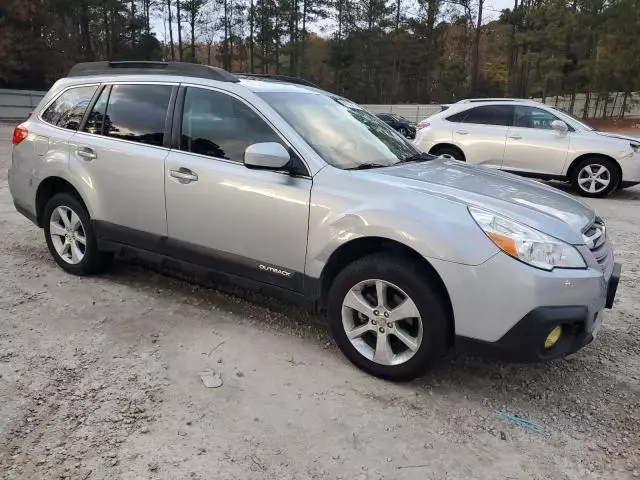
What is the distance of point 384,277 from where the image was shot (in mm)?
3016

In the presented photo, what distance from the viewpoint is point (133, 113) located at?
419cm

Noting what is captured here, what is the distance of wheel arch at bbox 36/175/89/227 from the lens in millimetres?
4610

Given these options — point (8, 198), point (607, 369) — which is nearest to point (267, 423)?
point (607, 369)

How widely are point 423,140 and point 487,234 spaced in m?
8.14

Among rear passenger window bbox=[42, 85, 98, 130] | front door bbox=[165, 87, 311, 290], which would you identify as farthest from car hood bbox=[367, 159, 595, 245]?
rear passenger window bbox=[42, 85, 98, 130]

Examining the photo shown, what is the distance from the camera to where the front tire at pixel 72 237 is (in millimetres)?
4508

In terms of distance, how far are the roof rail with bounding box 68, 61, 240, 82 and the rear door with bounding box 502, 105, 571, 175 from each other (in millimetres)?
7147

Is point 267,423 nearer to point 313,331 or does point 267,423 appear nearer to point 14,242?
point 313,331

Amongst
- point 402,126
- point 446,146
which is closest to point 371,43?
point 402,126

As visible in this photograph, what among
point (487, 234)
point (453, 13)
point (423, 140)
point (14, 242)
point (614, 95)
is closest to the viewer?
point (487, 234)

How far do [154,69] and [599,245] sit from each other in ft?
11.3

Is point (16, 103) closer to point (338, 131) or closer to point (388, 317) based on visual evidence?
point (338, 131)

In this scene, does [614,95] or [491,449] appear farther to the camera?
[614,95]

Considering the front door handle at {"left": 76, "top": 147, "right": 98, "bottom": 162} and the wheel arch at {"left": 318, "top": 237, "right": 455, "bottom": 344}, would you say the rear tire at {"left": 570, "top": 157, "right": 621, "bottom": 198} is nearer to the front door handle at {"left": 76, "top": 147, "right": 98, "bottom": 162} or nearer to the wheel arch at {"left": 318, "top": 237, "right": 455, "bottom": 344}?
the wheel arch at {"left": 318, "top": 237, "right": 455, "bottom": 344}
